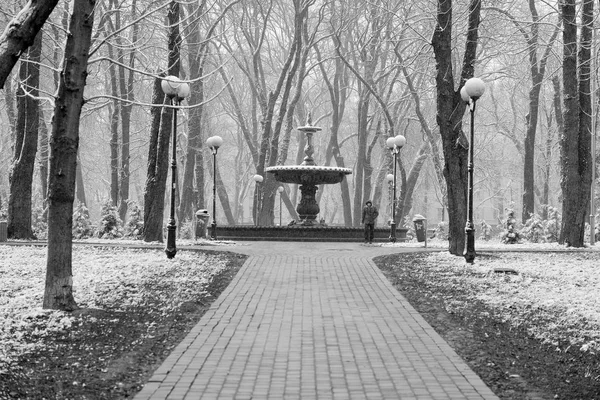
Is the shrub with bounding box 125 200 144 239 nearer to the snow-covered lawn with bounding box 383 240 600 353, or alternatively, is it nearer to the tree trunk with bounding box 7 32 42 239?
the tree trunk with bounding box 7 32 42 239

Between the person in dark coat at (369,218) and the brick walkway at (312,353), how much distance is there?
472 inches

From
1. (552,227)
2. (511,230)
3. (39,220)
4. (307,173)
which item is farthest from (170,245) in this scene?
(39,220)

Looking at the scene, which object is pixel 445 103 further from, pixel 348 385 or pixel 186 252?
pixel 348 385

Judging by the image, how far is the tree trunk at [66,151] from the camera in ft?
30.7

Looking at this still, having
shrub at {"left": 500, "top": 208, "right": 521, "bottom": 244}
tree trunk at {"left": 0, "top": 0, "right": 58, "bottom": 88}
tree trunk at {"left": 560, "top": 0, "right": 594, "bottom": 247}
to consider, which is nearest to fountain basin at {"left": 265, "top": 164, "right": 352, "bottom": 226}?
shrub at {"left": 500, "top": 208, "right": 521, "bottom": 244}

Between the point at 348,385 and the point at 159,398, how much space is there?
1.57 meters

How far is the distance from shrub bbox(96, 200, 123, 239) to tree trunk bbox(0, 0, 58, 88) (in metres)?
19.4

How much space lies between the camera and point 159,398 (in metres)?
5.61

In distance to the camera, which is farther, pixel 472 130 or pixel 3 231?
pixel 3 231

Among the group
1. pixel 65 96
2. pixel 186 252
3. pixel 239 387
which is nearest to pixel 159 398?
pixel 239 387

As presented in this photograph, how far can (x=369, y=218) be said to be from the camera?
24.2m

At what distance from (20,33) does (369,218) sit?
18872mm

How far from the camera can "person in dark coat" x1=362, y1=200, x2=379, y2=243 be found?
78.9ft

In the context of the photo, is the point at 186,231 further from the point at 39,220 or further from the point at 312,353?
the point at 312,353
